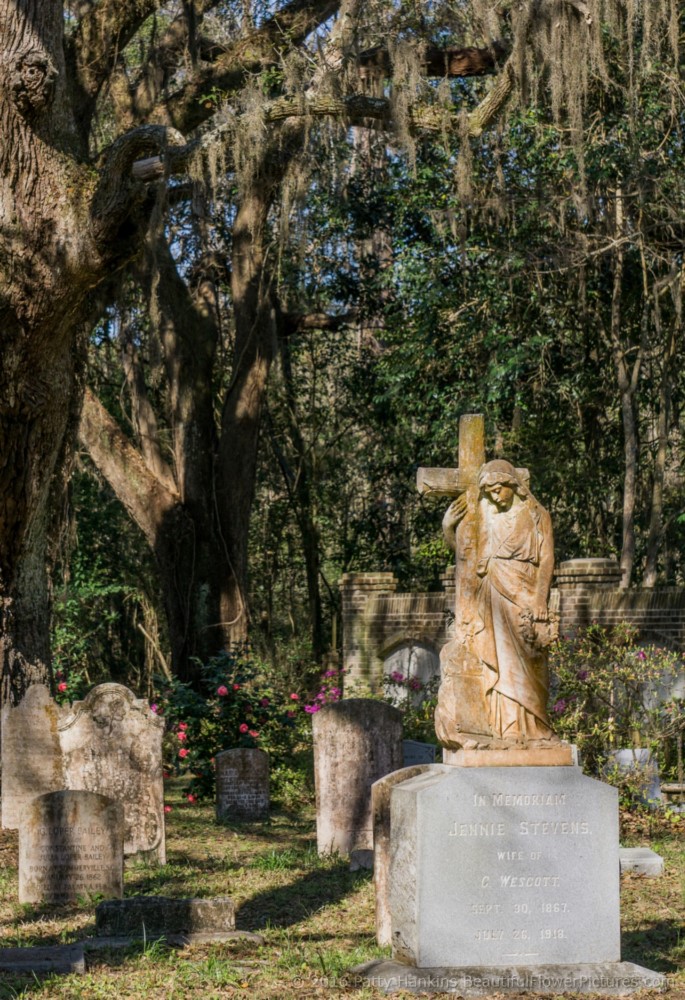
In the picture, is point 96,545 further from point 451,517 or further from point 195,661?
point 451,517

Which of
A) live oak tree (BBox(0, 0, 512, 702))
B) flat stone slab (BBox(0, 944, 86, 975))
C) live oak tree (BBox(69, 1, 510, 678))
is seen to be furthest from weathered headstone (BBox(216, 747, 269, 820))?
flat stone slab (BBox(0, 944, 86, 975))

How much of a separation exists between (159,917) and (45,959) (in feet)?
2.71

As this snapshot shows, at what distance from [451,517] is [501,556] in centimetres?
39

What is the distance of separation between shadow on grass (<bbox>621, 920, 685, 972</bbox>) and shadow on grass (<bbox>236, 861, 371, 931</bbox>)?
2150mm

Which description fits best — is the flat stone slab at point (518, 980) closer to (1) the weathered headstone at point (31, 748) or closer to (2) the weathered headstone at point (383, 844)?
(2) the weathered headstone at point (383, 844)

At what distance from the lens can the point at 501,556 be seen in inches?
291

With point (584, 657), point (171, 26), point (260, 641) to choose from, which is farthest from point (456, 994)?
point (260, 641)

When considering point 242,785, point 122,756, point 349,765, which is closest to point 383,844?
point 349,765

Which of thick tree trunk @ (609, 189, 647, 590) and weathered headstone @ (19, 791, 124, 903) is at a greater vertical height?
thick tree trunk @ (609, 189, 647, 590)

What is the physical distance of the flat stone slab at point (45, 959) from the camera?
7.14 metres

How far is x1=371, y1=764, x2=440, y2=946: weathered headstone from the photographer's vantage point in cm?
786

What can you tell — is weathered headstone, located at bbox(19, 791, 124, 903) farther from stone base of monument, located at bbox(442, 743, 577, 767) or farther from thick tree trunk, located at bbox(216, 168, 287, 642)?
thick tree trunk, located at bbox(216, 168, 287, 642)

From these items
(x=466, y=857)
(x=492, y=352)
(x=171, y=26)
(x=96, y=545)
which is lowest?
(x=466, y=857)

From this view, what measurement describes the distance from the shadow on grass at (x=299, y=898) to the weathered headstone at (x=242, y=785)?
103 inches
